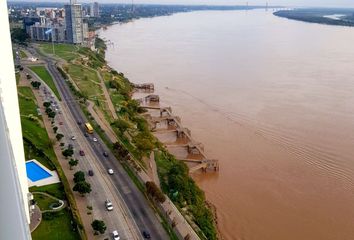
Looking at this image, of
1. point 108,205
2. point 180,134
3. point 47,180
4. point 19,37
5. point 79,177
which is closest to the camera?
point 108,205

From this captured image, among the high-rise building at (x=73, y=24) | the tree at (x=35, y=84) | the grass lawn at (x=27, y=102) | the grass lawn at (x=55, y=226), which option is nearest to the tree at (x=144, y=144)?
the grass lawn at (x=55, y=226)

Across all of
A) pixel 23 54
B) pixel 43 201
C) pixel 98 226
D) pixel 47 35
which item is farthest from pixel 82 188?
pixel 47 35

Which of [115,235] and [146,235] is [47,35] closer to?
[115,235]

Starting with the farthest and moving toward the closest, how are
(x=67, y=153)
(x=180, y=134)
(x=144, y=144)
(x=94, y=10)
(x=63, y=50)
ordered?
(x=94, y=10)
(x=63, y=50)
(x=180, y=134)
(x=144, y=144)
(x=67, y=153)

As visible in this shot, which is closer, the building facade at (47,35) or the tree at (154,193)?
the tree at (154,193)

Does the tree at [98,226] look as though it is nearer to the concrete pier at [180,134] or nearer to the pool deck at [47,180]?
the pool deck at [47,180]
